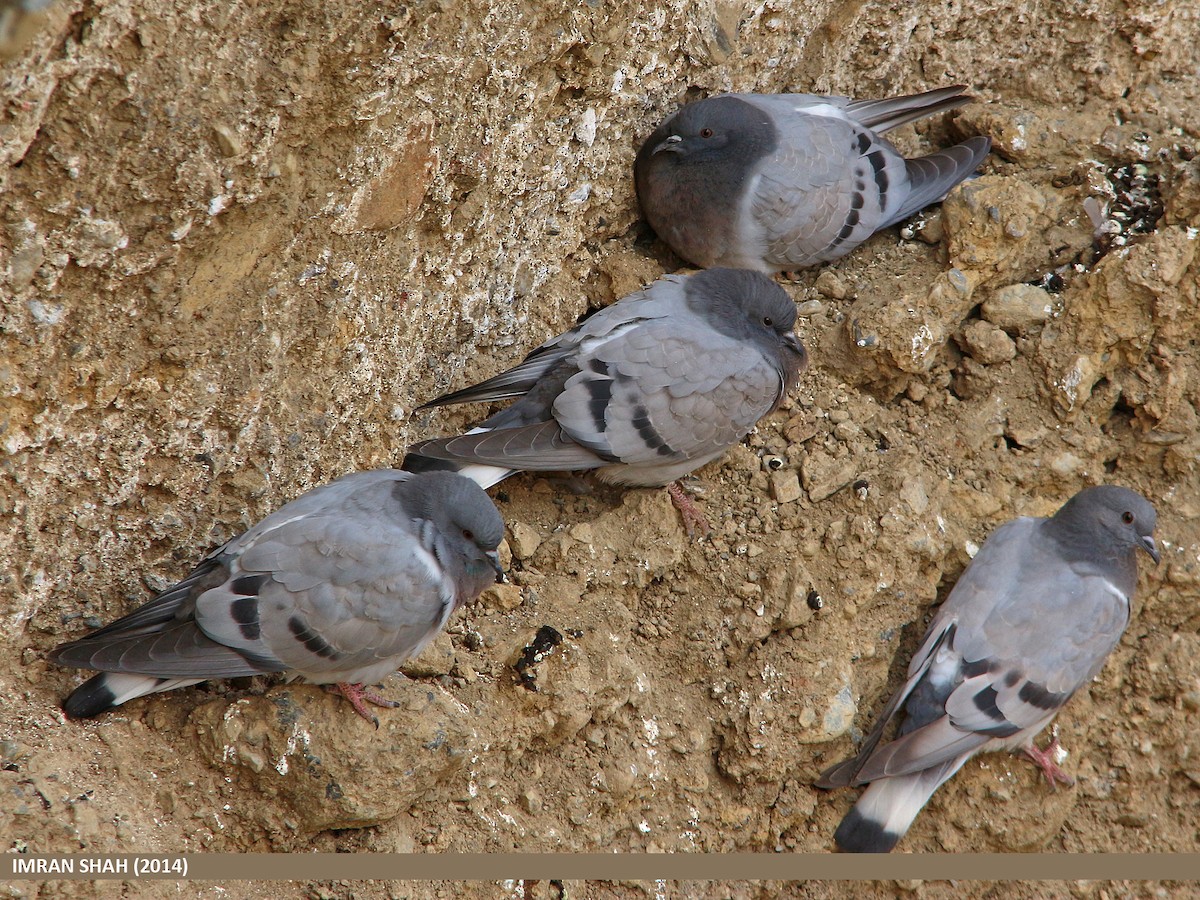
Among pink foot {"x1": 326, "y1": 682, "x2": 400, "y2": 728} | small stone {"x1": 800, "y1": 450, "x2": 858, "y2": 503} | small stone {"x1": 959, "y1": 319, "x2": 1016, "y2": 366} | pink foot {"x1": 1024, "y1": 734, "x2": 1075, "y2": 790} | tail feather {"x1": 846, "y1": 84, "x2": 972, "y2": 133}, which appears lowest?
pink foot {"x1": 1024, "y1": 734, "x2": 1075, "y2": 790}

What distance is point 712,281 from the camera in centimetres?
517

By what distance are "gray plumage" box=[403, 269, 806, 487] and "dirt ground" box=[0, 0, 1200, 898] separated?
0.88 ft

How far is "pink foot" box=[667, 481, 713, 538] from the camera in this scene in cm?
495

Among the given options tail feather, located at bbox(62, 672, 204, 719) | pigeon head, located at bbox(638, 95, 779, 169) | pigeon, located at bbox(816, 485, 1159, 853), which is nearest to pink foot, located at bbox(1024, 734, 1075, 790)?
pigeon, located at bbox(816, 485, 1159, 853)

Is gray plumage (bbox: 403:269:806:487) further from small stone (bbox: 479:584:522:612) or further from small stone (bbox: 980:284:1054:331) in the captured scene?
small stone (bbox: 980:284:1054:331)

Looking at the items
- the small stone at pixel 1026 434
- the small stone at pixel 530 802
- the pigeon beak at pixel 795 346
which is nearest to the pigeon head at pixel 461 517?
the small stone at pixel 530 802

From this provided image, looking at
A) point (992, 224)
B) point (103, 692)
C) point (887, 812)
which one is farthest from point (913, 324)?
point (103, 692)

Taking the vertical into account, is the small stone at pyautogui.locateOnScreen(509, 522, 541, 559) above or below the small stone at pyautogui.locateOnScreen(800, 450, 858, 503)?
above

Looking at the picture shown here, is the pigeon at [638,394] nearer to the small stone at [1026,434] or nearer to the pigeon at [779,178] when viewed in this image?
the pigeon at [779,178]

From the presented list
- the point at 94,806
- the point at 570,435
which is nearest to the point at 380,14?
the point at 570,435

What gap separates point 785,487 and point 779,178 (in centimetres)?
171

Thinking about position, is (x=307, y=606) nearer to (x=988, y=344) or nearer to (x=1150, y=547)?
(x=988, y=344)

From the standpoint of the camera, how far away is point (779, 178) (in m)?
5.57

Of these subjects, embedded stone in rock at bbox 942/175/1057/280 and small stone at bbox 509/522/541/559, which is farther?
embedded stone in rock at bbox 942/175/1057/280
